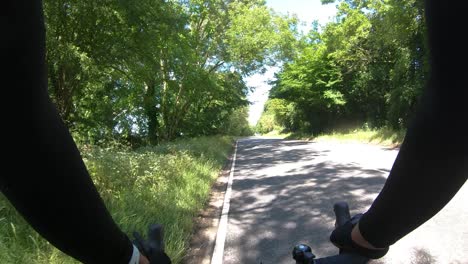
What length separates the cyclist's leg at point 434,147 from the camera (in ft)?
2.48

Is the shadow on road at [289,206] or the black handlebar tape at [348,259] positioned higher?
the black handlebar tape at [348,259]

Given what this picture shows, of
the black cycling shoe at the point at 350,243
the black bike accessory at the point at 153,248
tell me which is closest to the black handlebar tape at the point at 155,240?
the black bike accessory at the point at 153,248

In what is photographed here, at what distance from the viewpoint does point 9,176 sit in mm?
815

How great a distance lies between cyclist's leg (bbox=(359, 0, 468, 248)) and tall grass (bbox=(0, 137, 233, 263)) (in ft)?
9.60

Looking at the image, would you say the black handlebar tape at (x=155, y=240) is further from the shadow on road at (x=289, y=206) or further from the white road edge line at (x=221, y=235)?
the white road edge line at (x=221, y=235)

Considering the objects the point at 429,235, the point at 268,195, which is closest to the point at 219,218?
the point at 268,195

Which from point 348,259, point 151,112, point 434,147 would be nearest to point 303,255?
point 348,259

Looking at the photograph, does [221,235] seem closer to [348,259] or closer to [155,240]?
[155,240]

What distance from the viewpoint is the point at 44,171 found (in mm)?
844

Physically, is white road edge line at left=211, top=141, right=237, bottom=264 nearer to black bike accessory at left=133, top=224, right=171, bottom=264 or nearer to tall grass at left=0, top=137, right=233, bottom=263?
tall grass at left=0, top=137, right=233, bottom=263

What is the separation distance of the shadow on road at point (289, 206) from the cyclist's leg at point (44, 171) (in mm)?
3396

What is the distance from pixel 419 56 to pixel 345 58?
850cm

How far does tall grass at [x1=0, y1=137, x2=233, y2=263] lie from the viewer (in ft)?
10.5

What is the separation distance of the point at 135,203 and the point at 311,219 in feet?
8.51
